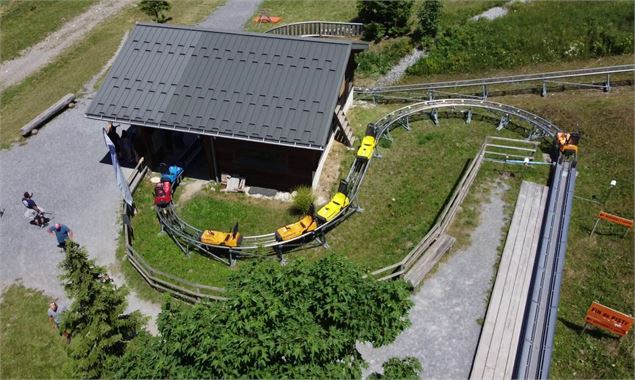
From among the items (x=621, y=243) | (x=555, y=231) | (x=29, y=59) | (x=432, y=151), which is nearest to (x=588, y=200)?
(x=621, y=243)

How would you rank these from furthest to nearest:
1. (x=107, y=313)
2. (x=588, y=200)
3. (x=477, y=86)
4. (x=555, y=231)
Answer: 1. (x=477, y=86)
2. (x=588, y=200)
3. (x=555, y=231)
4. (x=107, y=313)

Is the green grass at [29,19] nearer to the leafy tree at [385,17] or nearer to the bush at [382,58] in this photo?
the leafy tree at [385,17]

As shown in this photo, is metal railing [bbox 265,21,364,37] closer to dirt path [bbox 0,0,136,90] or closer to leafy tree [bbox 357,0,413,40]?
leafy tree [bbox 357,0,413,40]

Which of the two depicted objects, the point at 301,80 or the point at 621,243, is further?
the point at 301,80

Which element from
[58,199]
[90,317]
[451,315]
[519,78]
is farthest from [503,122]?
[58,199]

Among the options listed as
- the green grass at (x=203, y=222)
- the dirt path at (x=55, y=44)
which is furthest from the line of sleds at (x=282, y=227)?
the dirt path at (x=55, y=44)

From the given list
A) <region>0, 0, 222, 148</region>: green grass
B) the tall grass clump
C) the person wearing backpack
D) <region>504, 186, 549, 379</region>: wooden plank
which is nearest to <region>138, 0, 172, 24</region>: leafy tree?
<region>0, 0, 222, 148</region>: green grass

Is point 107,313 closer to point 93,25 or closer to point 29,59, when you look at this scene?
point 29,59
